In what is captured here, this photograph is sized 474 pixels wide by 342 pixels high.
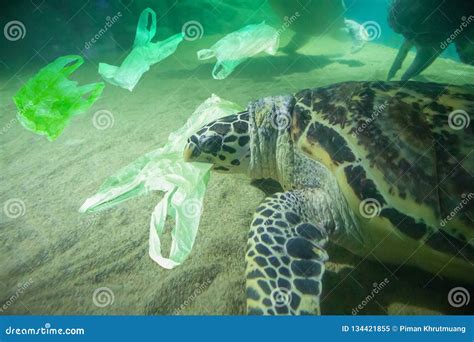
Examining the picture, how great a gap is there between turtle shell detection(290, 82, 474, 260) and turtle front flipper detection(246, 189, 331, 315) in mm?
289

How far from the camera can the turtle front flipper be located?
1298 mm

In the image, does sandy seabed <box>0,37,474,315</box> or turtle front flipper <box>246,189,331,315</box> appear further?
sandy seabed <box>0,37,474,315</box>

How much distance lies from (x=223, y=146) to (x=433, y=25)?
3.86 meters

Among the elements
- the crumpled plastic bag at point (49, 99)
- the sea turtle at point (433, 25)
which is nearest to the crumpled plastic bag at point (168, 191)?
the crumpled plastic bag at point (49, 99)

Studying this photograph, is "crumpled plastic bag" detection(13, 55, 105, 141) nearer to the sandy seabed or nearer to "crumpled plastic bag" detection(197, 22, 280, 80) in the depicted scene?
the sandy seabed

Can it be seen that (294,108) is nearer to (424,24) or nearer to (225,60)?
(225,60)

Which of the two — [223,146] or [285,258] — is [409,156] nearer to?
[285,258]

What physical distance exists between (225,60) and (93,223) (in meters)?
2.49

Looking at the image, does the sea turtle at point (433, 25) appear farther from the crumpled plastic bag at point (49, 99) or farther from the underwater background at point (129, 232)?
the crumpled plastic bag at point (49, 99)

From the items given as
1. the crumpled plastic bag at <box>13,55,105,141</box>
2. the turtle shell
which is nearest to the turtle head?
the turtle shell

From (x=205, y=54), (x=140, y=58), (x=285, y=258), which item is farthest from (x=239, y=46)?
(x=285, y=258)

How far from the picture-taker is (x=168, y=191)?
202cm

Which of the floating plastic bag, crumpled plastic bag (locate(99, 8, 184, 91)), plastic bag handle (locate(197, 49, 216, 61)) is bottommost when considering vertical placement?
the floating plastic bag

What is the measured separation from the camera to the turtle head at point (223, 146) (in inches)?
86.8
